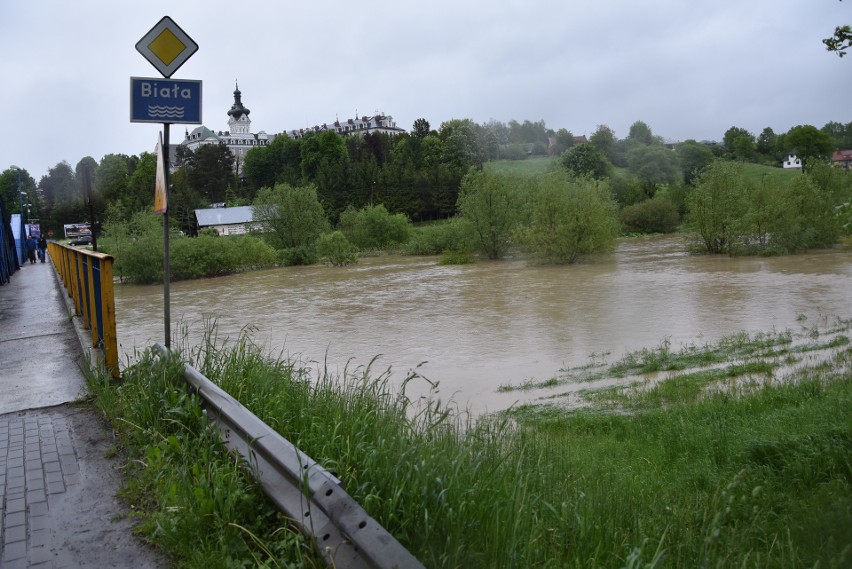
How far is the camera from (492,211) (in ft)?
139

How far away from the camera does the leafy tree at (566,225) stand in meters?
35.9

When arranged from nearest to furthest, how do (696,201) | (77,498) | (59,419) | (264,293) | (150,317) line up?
(77,498), (59,419), (150,317), (264,293), (696,201)

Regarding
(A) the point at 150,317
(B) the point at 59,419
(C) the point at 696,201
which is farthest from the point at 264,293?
(B) the point at 59,419

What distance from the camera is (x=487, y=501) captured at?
10.6ft

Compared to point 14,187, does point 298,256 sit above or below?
below

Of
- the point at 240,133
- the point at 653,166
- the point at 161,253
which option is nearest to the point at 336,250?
the point at 161,253

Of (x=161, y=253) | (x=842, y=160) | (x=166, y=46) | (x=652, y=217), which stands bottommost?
(x=161, y=253)

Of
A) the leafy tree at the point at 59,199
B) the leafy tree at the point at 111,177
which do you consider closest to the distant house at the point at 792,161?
the leafy tree at the point at 59,199

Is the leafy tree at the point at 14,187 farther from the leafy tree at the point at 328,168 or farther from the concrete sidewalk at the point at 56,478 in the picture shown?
the concrete sidewalk at the point at 56,478

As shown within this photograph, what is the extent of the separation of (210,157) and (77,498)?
103 m

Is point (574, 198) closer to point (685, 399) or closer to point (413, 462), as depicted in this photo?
point (685, 399)

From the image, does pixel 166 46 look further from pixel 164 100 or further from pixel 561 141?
pixel 561 141

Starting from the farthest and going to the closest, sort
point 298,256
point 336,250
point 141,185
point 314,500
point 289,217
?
point 141,185 → point 289,217 → point 298,256 → point 336,250 → point 314,500

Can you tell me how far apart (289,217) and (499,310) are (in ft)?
115
